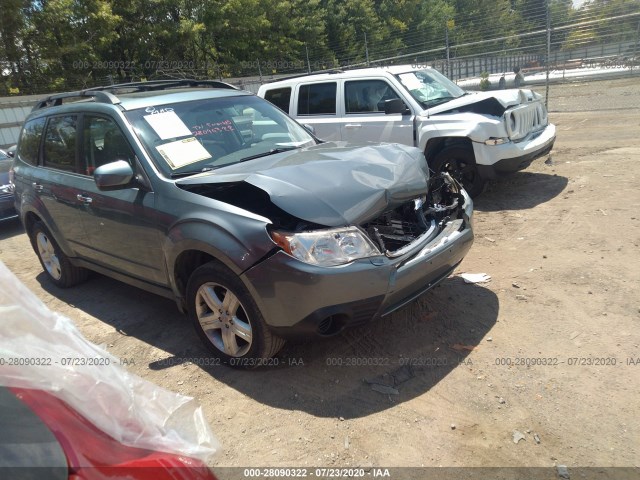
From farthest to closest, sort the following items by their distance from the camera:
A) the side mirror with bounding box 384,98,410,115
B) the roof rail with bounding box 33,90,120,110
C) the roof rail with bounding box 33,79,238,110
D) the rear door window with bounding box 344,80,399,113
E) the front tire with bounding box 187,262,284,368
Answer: the rear door window with bounding box 344,80,399,113 < the side mirror with bounding box 384,98,410,115 < the roof rail with bounding box 33,79,238,110 < the roof rail with bounding box 33,90,120,110 < the front tire with bounding box 187,262,284,368

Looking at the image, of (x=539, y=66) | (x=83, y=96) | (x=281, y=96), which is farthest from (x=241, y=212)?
(x=539, y=66)

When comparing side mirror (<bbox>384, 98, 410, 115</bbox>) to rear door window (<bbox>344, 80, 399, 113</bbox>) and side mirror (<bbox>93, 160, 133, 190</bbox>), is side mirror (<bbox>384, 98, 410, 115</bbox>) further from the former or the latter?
side mirror (<bbox>93, 160, 133, 190</bbox>)

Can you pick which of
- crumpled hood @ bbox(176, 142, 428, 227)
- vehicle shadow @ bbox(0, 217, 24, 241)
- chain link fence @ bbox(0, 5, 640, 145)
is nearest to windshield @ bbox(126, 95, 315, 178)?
crumpled hood @ bbox(176, 142, 428, 227)

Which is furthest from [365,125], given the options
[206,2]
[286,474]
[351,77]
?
[206,2]

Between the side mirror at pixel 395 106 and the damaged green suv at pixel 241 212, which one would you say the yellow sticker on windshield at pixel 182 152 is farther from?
the side mirror at pixel 395 106

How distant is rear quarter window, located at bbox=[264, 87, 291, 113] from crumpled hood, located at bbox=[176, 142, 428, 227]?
13.5 ft

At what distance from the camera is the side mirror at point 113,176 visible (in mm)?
3268

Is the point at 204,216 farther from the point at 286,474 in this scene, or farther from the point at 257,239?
the point at 286,474

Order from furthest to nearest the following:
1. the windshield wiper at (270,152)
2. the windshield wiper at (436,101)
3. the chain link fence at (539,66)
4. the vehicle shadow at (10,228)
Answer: the chain link fence at (539,66), the vehicle shadow at (10,228), the windshield wiper at (436,101), the windshield wiper at (270,152)

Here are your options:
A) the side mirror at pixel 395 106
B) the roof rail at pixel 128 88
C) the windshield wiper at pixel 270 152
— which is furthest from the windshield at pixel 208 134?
the side mirror at pixel 395 106

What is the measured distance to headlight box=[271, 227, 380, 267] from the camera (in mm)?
2762

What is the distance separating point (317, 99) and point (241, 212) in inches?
193

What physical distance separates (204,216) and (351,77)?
15.4 ft

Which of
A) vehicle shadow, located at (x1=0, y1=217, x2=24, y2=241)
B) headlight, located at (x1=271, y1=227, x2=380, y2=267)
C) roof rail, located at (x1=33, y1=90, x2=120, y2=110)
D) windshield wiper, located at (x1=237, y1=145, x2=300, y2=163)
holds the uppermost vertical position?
roof rail, located at (x1=33, y1=90, x2=120, y2=110)
